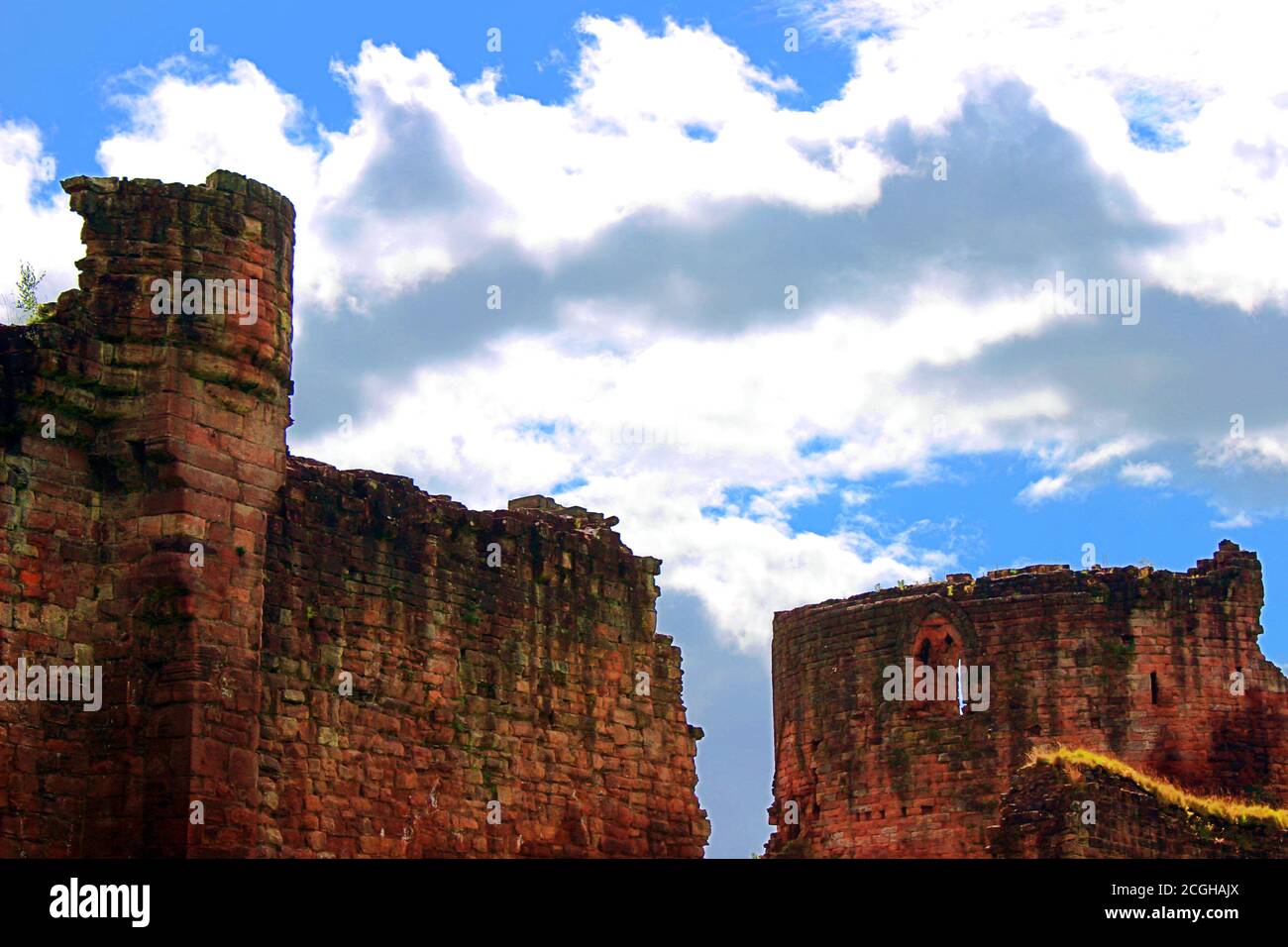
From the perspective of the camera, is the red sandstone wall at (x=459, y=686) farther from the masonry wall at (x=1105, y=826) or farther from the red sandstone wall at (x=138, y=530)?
the masonry wall at (x=1105, y=826)

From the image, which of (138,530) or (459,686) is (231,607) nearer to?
(138,530)

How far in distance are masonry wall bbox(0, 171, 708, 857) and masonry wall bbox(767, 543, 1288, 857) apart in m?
12.4

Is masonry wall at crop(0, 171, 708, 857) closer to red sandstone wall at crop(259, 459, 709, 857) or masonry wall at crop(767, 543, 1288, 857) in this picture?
red sandstone wall at crop(259, 459, 709, 857)

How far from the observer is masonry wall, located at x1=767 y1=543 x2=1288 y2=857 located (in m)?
41.3

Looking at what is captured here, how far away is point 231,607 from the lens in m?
24.7

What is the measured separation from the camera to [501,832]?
94.5ft

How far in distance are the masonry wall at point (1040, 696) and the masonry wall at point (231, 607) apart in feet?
40.6

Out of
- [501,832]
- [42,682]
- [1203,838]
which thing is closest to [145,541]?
[42,682]

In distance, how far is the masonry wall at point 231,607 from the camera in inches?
930

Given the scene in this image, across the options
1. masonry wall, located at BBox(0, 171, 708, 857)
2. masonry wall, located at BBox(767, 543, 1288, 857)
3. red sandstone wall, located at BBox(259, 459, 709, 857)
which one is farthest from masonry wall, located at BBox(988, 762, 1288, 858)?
masonry wall, located at BBox(767, 543, 1288, 857)

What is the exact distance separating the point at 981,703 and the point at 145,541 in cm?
2031

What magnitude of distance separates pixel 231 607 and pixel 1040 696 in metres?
19.7
